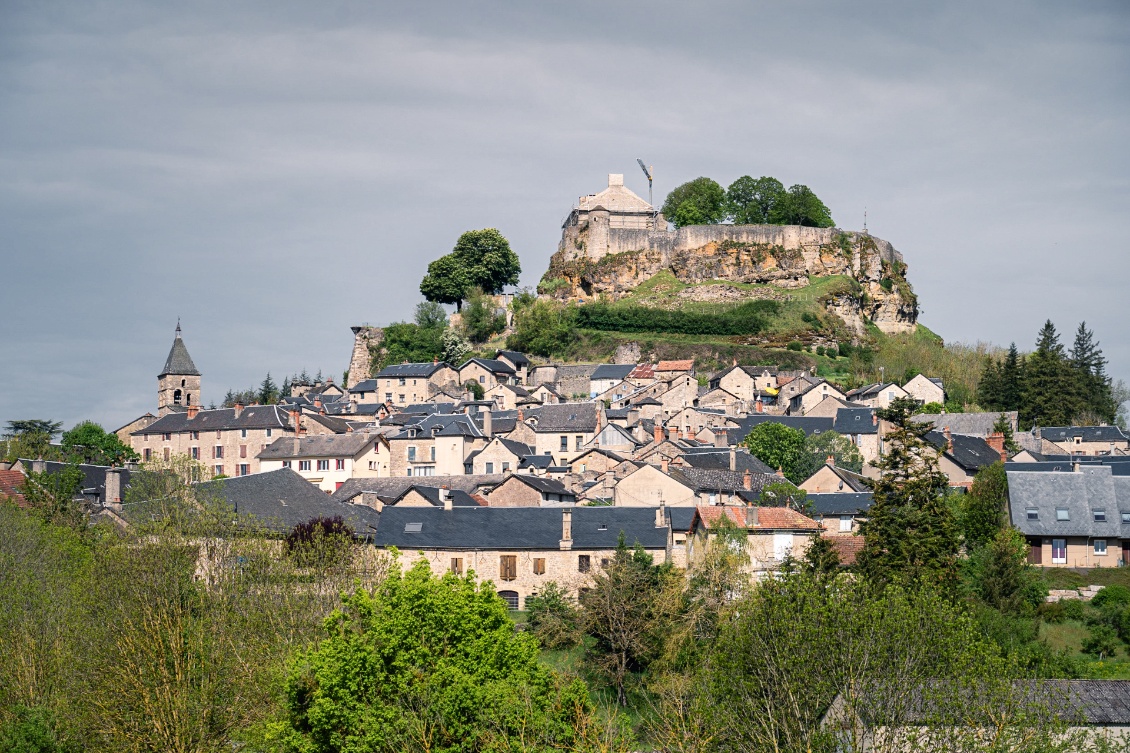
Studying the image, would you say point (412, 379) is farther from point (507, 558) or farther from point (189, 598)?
point (189, 598)

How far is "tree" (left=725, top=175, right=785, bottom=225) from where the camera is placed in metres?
104

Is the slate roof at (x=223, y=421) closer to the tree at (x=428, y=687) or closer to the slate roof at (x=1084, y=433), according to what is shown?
the slate roof at (x=1084, y=433)

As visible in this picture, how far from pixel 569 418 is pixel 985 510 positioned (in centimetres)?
2483

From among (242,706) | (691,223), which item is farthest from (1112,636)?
(691,223)

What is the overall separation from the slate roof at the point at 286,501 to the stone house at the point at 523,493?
14.8ft

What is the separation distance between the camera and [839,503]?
50.1 meters

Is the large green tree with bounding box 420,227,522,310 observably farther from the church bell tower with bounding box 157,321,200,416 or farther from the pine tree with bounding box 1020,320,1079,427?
the pine tree with bounding box 1020,320,1079,427

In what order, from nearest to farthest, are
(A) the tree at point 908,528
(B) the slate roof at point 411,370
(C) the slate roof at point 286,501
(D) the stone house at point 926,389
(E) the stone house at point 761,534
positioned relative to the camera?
(A) the tree at point 908,528
(E) the stone house at point 761,534
(C) the slate roof at point 286,501
(D) the stone house at point 926,389
(B) the slate roof at point 411,370

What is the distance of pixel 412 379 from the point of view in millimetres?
82438

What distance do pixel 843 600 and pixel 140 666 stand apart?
1395 centimetres

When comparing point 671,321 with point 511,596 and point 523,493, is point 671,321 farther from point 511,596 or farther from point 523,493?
point 511,596

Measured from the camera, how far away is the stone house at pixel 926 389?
78.6m

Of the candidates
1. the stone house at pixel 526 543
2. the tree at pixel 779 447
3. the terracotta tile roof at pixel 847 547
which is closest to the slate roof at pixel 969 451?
the tree at pixel 779 447

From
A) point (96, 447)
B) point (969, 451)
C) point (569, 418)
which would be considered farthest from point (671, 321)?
point (96, 447)
